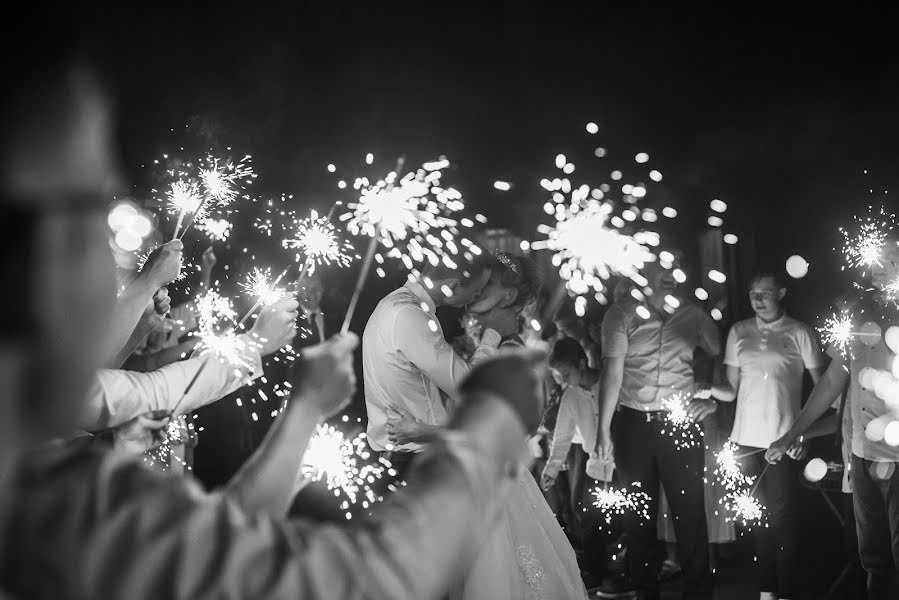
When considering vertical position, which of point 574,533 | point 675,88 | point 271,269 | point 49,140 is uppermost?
point 675,88

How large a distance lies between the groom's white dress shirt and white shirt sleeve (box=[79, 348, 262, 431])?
3.16 feet

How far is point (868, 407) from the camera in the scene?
504cm

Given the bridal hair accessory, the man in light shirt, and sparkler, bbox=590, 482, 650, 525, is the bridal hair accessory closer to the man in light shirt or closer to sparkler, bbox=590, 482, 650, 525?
the man in light shirt

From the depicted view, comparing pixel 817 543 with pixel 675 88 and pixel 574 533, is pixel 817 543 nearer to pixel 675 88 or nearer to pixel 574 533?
pixel 574 533

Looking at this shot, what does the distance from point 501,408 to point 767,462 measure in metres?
5.59

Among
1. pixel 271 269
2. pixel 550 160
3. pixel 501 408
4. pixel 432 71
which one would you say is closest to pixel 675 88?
pixel 550 160

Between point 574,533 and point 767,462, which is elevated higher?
point 767,462

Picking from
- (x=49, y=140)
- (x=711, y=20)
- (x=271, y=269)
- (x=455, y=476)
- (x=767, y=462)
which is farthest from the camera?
(x=711, y=20)

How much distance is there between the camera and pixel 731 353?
6.62 meters

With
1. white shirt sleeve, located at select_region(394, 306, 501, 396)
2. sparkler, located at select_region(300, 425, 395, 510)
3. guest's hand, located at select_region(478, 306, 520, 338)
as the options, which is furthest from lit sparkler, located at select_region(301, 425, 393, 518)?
guest's hand, located at select_region(478, 306, 520, 338)

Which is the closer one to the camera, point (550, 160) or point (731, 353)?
point (731, 353)

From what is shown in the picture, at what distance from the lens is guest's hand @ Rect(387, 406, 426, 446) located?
14.5 feet

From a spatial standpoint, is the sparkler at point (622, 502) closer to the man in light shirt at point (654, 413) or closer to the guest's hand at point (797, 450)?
the man in light shirt at point (654, 413)

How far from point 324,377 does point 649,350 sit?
482 cm
